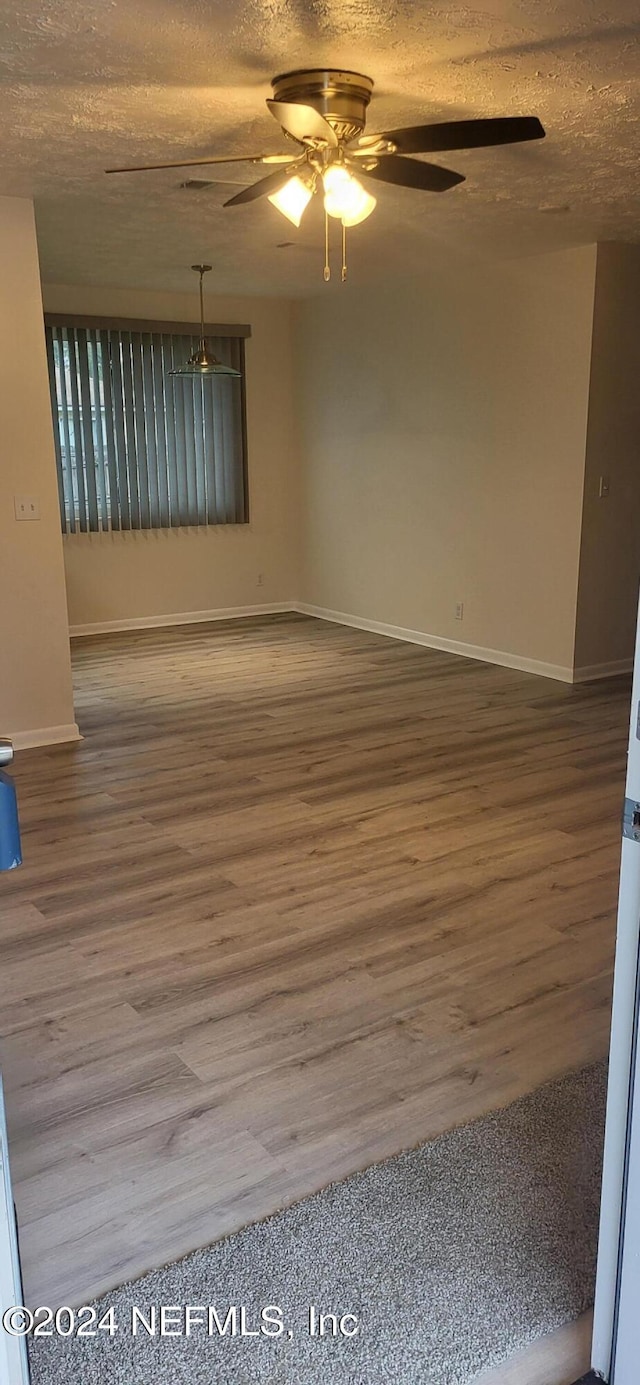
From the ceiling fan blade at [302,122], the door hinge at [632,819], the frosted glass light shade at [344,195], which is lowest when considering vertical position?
the door hinge at [632,819]

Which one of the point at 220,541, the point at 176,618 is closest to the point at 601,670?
the point at 220,541

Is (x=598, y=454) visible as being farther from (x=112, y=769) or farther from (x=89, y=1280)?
(x=89, y=1280)

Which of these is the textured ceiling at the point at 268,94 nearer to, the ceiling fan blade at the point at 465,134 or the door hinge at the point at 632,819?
the ceiling fan blade at the point at 465,134

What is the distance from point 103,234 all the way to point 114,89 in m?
2.19

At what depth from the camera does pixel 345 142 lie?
303cm

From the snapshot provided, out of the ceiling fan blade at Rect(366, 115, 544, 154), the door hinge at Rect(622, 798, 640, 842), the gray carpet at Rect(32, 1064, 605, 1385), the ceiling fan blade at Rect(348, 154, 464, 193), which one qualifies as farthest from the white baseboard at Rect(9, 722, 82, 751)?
the door hinge at Rect(622, 798, 640, 842)

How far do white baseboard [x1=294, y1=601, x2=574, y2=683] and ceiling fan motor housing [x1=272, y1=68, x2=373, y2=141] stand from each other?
3.61 meters

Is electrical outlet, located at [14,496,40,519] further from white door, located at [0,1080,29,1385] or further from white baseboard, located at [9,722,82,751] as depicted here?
white door, located at [0,1080,29,1385]

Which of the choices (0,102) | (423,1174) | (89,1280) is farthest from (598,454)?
(89,1280)

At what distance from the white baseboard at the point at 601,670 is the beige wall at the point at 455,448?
115 millimetres

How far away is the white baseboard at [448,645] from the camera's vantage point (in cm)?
607

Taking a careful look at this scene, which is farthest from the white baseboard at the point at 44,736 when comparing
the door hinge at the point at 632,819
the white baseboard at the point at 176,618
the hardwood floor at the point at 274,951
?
the door hinge at the point at 632,819

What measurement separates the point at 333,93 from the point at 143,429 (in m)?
4.63

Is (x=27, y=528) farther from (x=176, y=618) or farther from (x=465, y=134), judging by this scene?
(x=176, y=618)
